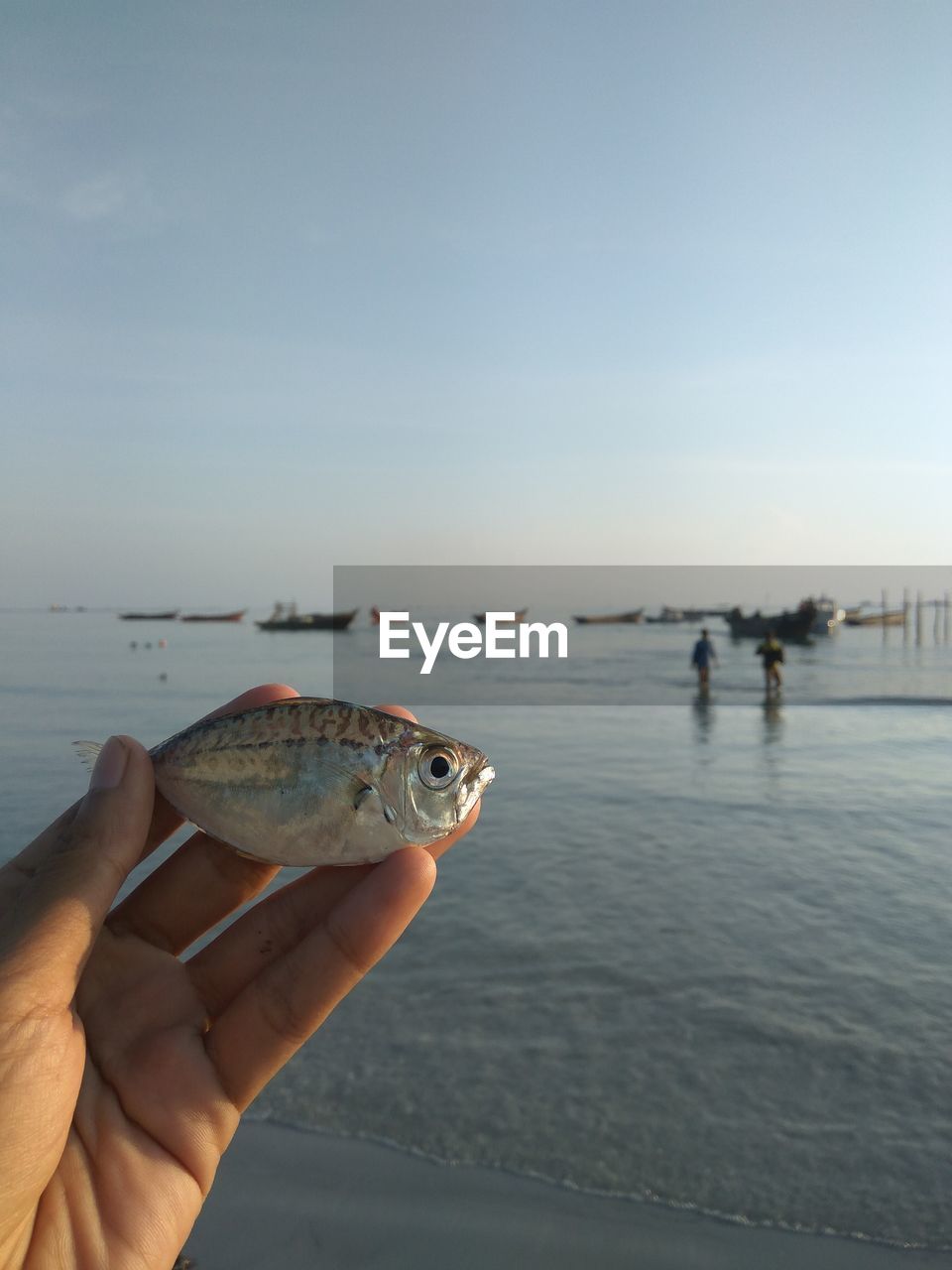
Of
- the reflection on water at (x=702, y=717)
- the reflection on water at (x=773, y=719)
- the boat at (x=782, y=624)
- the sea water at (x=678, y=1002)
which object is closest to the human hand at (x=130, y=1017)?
the sea water at (x=678, y=1002)

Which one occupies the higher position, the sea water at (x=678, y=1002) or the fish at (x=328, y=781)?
the fish at (x=328, y=781)

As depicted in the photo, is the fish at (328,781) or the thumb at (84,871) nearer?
the thumb at (84,871)

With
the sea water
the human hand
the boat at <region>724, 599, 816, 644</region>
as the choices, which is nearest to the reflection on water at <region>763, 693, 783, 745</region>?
the sea water

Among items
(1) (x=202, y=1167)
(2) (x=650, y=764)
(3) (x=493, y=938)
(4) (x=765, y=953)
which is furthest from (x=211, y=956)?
(2) (x=650, y=764)

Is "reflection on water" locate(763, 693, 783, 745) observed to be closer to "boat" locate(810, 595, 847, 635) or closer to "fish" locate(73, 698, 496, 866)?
"fish" locate(73, 698, 496, 866)

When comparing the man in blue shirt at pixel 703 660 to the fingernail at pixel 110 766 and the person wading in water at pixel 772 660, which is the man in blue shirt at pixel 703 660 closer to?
the person wading in water at pixel 772 660

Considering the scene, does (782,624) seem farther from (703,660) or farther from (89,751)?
(89,751)
